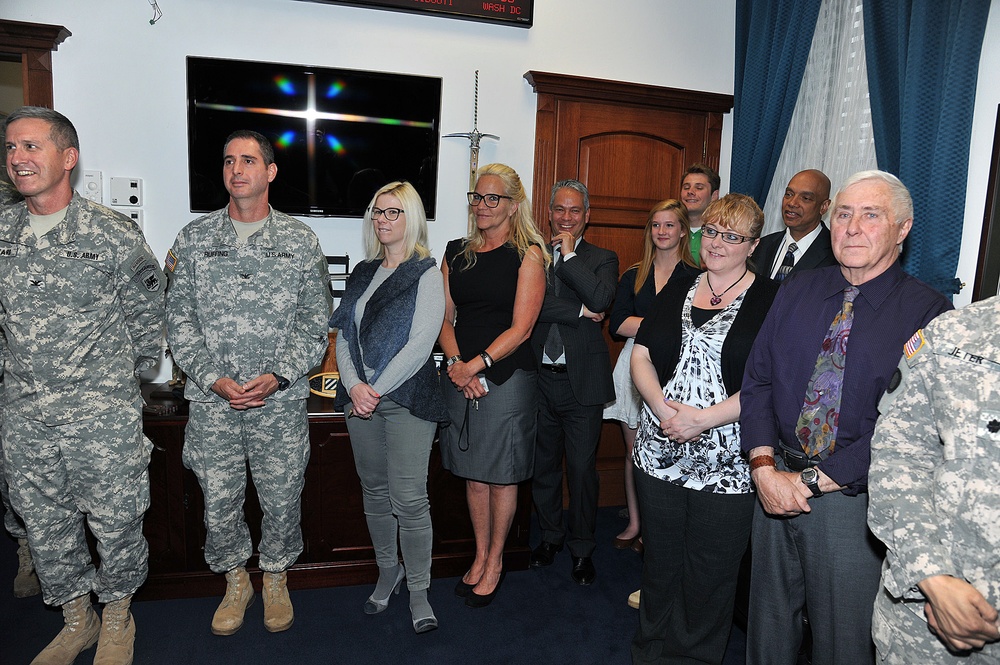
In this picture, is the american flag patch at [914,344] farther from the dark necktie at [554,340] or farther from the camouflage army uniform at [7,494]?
the camouflage army uniform at [7,494]

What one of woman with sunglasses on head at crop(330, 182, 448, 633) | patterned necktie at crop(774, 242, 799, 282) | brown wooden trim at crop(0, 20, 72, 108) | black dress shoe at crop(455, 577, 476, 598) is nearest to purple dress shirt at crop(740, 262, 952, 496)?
patterned necktie at crop(774, 242, 799, 282)

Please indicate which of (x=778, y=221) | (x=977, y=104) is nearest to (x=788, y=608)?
(x=977, y=104)


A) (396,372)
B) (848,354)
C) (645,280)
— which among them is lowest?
(396,372)

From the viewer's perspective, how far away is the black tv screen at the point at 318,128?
3.16 m

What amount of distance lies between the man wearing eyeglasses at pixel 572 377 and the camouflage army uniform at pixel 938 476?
1.38 metres

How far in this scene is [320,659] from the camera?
7.52 ft

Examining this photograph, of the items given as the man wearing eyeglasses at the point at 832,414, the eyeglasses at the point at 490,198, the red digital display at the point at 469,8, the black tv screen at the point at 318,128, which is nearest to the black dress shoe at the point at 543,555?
the man wearing eyeglasses at the point at 832,414

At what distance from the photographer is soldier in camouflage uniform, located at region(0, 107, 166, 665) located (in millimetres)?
2059

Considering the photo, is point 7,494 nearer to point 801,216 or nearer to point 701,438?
point 701,438

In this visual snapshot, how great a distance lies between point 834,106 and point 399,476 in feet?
8.62

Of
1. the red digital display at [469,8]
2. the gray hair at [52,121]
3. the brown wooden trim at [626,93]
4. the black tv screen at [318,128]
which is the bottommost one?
the gray hair at [52,121]

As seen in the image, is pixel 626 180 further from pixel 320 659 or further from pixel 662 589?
pixel 320 659

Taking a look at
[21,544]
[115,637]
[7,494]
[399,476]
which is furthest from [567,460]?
[21,544]

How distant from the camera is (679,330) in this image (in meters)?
2.05
